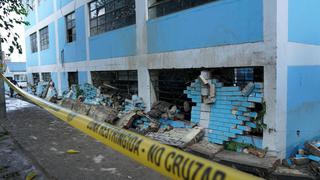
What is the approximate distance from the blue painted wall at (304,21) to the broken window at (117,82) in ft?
18.5

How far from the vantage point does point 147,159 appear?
62.8 inches

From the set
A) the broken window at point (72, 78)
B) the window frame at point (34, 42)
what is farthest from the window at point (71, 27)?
the window frame at point (34, 42)

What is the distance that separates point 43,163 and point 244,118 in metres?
4.22

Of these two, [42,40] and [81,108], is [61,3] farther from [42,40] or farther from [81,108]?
[81,108]

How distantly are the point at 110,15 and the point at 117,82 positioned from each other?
2705 millimetres

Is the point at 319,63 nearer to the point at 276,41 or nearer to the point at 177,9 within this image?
the point at 276,41

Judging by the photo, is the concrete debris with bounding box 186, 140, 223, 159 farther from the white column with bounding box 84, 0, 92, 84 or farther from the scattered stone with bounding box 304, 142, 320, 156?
the white column with bounding box 84, 0, 92, 84

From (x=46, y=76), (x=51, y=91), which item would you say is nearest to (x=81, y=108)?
(x=51, y=91)

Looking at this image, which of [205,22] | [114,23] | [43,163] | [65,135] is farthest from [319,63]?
[114,23]

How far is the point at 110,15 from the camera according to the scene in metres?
11.4

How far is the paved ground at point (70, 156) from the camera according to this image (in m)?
3.34

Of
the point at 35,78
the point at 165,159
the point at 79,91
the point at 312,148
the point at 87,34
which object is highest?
the point at 87,34

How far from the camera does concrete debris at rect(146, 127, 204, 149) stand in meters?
6.82

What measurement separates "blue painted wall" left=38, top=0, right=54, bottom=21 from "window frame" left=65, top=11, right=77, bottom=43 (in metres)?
2.86
